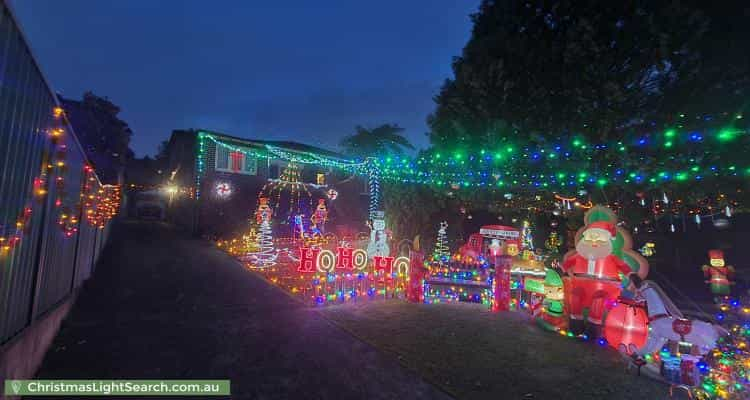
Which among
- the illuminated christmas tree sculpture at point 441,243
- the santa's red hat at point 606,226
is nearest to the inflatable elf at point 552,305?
the santa's red hat at point 606,226

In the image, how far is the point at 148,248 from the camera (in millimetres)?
14695

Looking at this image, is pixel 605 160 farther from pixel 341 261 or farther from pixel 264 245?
pixel 264 245

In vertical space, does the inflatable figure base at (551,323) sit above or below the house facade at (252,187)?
below

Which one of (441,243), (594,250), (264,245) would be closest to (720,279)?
(594,250)

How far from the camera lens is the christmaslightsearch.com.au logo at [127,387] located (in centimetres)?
387

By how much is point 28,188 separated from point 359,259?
7221 millimetres

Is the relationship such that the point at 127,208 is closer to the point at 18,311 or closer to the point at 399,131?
the point at 399,131

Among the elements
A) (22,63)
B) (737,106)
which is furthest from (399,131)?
(22,63)

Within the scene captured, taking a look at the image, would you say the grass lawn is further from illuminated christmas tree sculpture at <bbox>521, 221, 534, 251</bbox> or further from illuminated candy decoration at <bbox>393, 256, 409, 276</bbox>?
illuminated christmas tree sculpture at <bbox>521, 221, 534, 251</bbox>

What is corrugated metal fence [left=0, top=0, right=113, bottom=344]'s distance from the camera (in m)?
2.78

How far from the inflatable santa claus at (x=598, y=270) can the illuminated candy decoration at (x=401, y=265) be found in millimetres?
4060

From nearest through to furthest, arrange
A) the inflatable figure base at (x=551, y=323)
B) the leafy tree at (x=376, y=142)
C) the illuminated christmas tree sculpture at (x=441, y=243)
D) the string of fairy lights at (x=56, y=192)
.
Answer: the string of fairy lights at (x=56, y=192), the inflatable figure base at (x=551, y=323), the illuminated christmas tree sculpture at (x=441, y=243), the leafy tree at (x=376, y=142)

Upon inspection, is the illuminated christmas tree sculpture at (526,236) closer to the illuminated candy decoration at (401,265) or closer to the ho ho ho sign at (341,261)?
the illuminated candy decoration at (401,265)

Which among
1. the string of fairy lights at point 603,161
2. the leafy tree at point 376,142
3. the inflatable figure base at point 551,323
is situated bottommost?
the inflatable figure base at point 551,323
